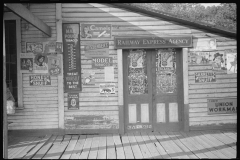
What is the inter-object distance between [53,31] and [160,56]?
3187 mm

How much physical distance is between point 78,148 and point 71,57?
2664mm

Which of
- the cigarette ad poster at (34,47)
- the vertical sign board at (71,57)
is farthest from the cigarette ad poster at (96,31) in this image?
the cigarette ad poster at (34,47)

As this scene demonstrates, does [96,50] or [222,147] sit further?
[96,50]

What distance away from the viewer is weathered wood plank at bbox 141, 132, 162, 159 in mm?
5645

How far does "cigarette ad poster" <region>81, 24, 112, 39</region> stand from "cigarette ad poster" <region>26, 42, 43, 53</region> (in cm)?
125

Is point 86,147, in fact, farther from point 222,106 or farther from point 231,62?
point 231,62

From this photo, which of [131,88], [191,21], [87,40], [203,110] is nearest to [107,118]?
[131,88]

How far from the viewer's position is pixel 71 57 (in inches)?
300

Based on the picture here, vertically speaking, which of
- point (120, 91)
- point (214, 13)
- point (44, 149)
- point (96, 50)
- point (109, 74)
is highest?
point (214, 13)

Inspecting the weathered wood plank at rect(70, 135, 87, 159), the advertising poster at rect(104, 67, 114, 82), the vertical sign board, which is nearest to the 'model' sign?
the advertising poster at rect(104, 67, 114, 82)

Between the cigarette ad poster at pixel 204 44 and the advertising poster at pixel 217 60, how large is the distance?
21 centimetres

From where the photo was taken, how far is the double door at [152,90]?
7.81m

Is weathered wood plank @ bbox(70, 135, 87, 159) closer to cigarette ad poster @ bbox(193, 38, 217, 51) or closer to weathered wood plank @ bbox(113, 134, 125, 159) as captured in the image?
weathered wood plank @ bbox(113, 134, 125, 159)

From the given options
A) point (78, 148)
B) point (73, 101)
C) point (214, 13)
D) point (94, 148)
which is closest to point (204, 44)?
point (73, 101)
